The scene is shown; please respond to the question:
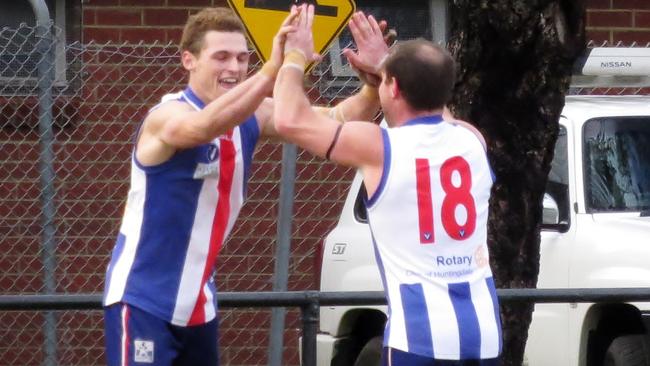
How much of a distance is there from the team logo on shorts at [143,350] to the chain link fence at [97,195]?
4.14 meters

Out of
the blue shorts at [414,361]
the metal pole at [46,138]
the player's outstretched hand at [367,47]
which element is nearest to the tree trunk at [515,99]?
the player's outstretched hand at [367,47]

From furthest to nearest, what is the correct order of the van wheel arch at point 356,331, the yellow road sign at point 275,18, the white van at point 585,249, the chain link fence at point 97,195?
the chain link fence at point 97,195
the van wheel arch at point 356,331
the white van at point 585,249
the yellow road sign at point 275,18

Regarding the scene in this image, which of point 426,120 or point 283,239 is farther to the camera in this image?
point 283,239

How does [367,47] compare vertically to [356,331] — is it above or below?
above

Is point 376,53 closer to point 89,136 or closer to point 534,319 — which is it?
point 534,319

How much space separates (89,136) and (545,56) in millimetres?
4035

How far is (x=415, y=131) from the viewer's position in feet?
14.5

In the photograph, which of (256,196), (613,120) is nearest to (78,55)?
(256,196)

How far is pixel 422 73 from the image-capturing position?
441cm

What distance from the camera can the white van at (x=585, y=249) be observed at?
7.34m

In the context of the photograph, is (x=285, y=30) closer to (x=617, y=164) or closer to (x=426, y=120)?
(x=426, y=120)

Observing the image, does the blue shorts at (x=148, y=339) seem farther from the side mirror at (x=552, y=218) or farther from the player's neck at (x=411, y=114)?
the side mirror at (x=552, y=218)

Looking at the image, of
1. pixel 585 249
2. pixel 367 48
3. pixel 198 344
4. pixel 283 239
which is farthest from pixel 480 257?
pixel 585 249

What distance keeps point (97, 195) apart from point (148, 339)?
4.46 m
